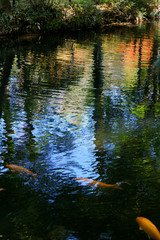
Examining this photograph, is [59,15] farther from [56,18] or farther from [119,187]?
[119,187]

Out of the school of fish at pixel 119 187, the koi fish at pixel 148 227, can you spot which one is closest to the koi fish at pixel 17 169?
the school of fish at pixel 119 187

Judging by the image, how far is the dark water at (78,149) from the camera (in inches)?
120

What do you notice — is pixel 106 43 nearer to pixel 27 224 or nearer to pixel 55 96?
pixel 55 96

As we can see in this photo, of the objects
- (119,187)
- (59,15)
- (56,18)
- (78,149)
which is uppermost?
(59,15)

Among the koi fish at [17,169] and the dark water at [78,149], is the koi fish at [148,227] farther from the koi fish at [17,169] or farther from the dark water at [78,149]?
the koi fish at [17,169]

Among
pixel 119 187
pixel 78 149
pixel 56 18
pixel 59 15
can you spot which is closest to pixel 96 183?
pixel 119 187

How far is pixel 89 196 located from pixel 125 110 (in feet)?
10.3

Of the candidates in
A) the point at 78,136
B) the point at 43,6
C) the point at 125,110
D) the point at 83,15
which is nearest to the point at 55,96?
the point at 125,110

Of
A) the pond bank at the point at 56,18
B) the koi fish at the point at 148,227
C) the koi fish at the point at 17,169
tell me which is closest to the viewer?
the koi fish at the point at 148,227

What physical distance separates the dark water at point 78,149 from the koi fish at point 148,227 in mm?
78

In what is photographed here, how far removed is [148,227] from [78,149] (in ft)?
6.27

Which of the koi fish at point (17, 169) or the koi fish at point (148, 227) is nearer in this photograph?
the koi fish at point (148, 227)

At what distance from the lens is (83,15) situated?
20875 millimetres

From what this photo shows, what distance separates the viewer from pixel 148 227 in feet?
9.13
